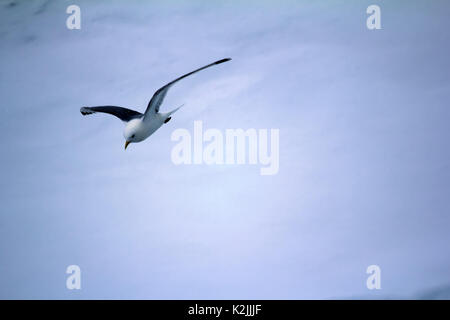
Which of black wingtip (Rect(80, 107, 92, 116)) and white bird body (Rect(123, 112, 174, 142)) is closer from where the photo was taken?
white bird body (Rect(123, 112, 174, 142))

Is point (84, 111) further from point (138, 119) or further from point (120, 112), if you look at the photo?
point (138, 119)

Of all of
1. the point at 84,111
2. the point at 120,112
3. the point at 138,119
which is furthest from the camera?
the point at 84,111

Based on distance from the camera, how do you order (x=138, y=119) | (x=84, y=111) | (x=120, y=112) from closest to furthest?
(x=138, y=119) < (x=120, y=112) < (x=84, y=111)

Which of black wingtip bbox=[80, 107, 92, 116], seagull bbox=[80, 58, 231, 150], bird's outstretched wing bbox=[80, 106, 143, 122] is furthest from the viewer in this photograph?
black wingtip bbox=[80, 107, 92, 116]

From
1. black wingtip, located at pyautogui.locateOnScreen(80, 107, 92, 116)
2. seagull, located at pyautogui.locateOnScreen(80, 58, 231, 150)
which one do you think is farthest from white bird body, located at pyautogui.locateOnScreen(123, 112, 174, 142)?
black wingtip, located at pyautogui.locateOnScreen(80, 107, 92, 116)

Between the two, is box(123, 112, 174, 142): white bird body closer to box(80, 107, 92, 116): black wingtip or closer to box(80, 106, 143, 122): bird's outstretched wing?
box(80, 106, 143, 122): bird's outstretched wing

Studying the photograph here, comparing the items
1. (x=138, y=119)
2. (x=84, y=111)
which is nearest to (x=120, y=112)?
(x=138, y=119)

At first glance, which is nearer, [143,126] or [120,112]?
[143,126]

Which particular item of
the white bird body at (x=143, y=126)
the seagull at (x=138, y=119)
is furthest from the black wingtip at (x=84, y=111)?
the white bird body at (x=143, y=126)

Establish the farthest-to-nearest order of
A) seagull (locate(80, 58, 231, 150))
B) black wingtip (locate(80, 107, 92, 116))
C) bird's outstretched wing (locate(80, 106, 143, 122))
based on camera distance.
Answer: black wingtip (locate(80, 107, 92, 116)) < bird's outstretched wing (locate(80, 106, 143, 122)) < seagull (locate(80, 58, 231, 150))
